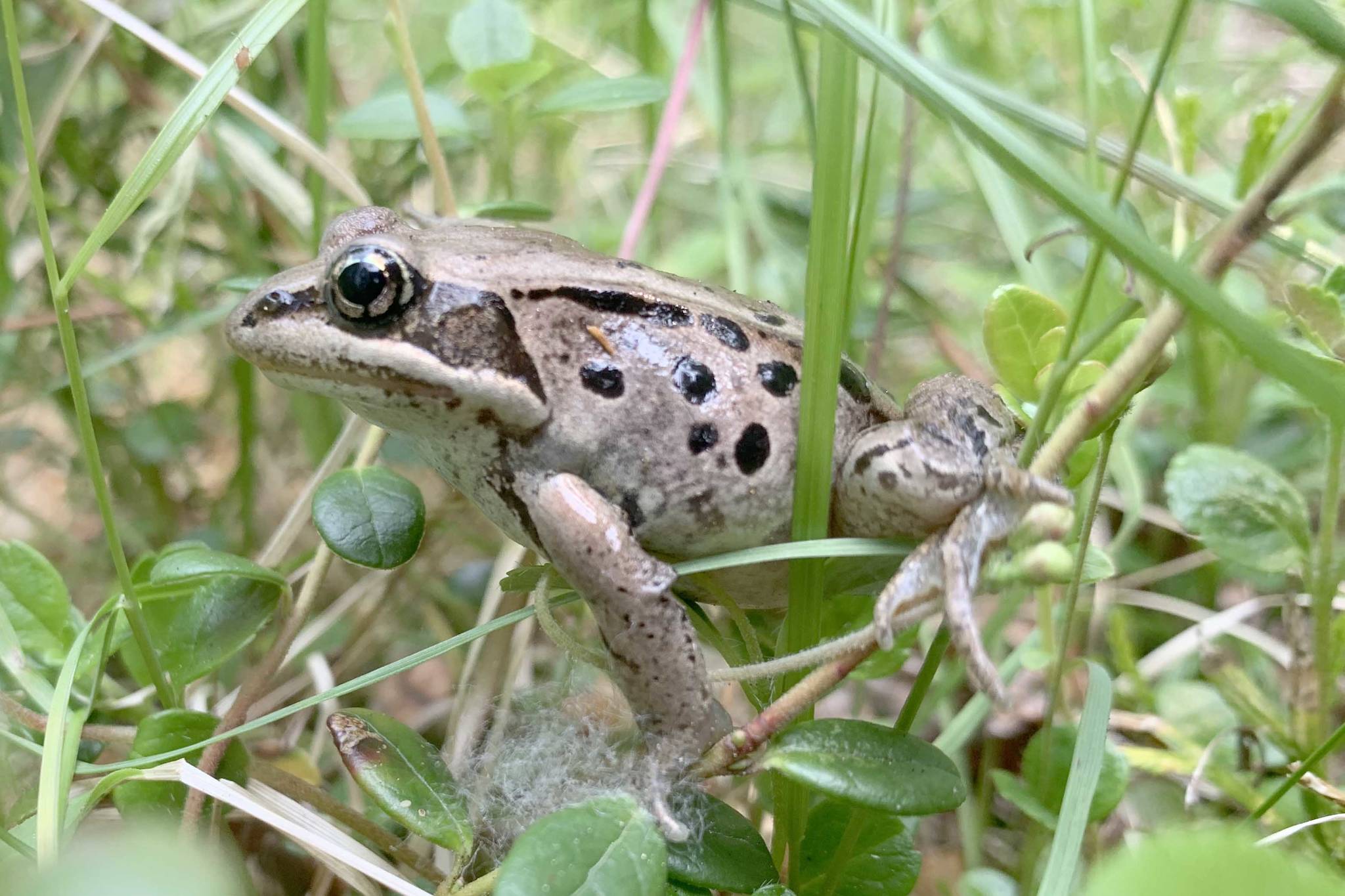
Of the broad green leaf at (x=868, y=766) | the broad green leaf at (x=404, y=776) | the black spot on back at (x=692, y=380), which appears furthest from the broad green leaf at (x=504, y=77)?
the broad green leaf at (x=868, y=766)

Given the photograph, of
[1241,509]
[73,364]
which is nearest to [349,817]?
[73,364]

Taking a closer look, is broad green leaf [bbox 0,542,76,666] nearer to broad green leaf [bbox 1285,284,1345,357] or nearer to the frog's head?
the frog's head

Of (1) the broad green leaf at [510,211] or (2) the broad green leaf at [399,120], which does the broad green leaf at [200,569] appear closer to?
(1) the broad green leaf at [510,211]

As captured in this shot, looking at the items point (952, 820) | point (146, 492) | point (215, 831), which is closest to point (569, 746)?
point (215, 831)

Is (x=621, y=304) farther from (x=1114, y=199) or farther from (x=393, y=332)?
(x=1114, y=199)

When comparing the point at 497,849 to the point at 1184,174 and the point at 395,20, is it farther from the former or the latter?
the point at 1184,174

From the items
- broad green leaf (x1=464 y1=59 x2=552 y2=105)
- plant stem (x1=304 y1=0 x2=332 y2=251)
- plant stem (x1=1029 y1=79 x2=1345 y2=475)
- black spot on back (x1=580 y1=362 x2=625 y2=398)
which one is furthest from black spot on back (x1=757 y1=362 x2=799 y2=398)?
plant stem (x1=304 y1=0 x2=332 y2=251)

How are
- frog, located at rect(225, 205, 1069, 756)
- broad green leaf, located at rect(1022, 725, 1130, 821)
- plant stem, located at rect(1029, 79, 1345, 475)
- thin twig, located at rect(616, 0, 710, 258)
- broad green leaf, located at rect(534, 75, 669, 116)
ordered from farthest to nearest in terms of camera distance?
1. thin twig, located at rect(616, 0, 710, 258)
2. broad green leaf, located at rect(534, 75, 669, 116)
3. frog, located at rect(225, 205, 1069, 756)
4. broad green leaf, located at rect(1022, 725, 1130, 821)
5. plant stem, located at rect(1029, 79, 1345, 475)
